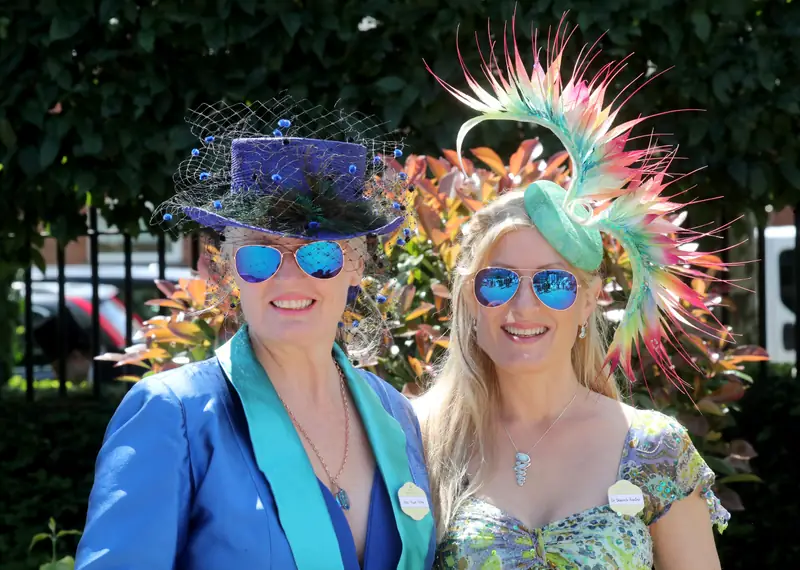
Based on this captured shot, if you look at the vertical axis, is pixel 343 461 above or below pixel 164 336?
below

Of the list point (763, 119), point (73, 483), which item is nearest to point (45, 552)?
point (73, 483)

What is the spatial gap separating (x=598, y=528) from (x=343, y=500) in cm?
61

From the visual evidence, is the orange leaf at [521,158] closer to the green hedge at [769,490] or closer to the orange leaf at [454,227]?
the orange leaf at [454,227]

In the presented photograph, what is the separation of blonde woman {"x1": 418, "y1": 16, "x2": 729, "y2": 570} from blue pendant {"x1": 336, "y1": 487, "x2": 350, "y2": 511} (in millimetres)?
365

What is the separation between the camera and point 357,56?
4352 millimetres

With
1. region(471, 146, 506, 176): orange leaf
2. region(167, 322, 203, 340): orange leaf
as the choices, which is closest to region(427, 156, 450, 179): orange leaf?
region(471, 146, 506, 176): orange leaf

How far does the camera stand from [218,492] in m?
2.03

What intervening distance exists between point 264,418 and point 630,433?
3.12ft

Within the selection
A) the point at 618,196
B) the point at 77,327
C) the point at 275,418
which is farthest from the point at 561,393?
the point at 77,327

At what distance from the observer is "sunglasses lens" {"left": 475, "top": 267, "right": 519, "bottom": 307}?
8.66 ft

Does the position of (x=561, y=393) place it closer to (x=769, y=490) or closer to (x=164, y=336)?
(x=164, y=336)

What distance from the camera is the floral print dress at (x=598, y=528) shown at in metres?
2.42

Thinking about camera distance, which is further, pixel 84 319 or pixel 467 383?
pixel 84 319

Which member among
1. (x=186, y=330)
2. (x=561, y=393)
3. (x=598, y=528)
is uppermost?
(x=186, y=330)
